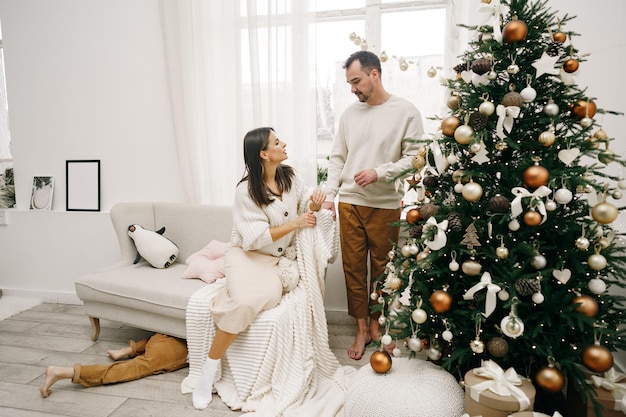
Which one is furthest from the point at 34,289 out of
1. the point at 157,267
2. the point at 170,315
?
the point at 170,315

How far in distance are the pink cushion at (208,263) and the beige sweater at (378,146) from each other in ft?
2.66

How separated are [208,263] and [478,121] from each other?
1.78m

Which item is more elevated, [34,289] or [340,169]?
[340,169]

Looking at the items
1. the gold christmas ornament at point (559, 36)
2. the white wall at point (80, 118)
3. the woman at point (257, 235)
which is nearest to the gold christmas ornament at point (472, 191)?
the gold christmas ornament at point (559, 36)

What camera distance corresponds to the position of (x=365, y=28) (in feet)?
9.30

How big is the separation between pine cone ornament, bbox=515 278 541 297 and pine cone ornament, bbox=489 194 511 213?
25 centimetres

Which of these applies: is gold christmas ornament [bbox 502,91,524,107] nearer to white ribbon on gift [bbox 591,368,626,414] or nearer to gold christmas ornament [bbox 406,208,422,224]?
gold christmas ornament [bbox 406,208,422,224]

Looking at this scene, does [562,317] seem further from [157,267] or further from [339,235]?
[157,267]

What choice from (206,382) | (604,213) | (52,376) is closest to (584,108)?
(604,213)

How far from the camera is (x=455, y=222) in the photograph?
1.46 m

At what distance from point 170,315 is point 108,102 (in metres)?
1.91

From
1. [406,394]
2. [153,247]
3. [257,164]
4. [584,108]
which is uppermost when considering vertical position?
[584,108]

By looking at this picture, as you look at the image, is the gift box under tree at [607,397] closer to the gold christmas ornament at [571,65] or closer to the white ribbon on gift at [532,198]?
the white ribbon on gift at [532,198]

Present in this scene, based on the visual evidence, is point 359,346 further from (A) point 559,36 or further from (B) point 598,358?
(A) point 559,36
